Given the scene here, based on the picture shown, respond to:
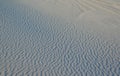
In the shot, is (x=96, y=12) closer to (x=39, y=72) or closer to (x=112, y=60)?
(x=112, y=60)

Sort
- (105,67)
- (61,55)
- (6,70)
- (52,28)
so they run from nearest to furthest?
1. (6,70)
2. (105,67)
3. (61,55)
4. (52,28)

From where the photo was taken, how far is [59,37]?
1012 cm

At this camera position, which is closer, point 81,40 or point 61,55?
point 61,55

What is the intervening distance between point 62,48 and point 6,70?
8.39 feet

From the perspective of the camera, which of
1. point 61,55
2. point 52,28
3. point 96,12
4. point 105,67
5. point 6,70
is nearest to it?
point 6,70

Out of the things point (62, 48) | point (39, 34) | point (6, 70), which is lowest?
point (6, 70)

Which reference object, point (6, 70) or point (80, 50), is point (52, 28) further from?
point (6, 70)

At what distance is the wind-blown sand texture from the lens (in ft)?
25.7

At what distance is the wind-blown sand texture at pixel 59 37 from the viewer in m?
7.85

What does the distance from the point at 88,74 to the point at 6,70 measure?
2677mm

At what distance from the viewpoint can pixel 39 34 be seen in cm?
1027

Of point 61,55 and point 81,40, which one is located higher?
point 81,40

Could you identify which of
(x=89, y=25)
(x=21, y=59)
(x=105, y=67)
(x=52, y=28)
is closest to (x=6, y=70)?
(x=21, y=59)

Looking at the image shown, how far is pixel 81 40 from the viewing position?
9.88 metres
